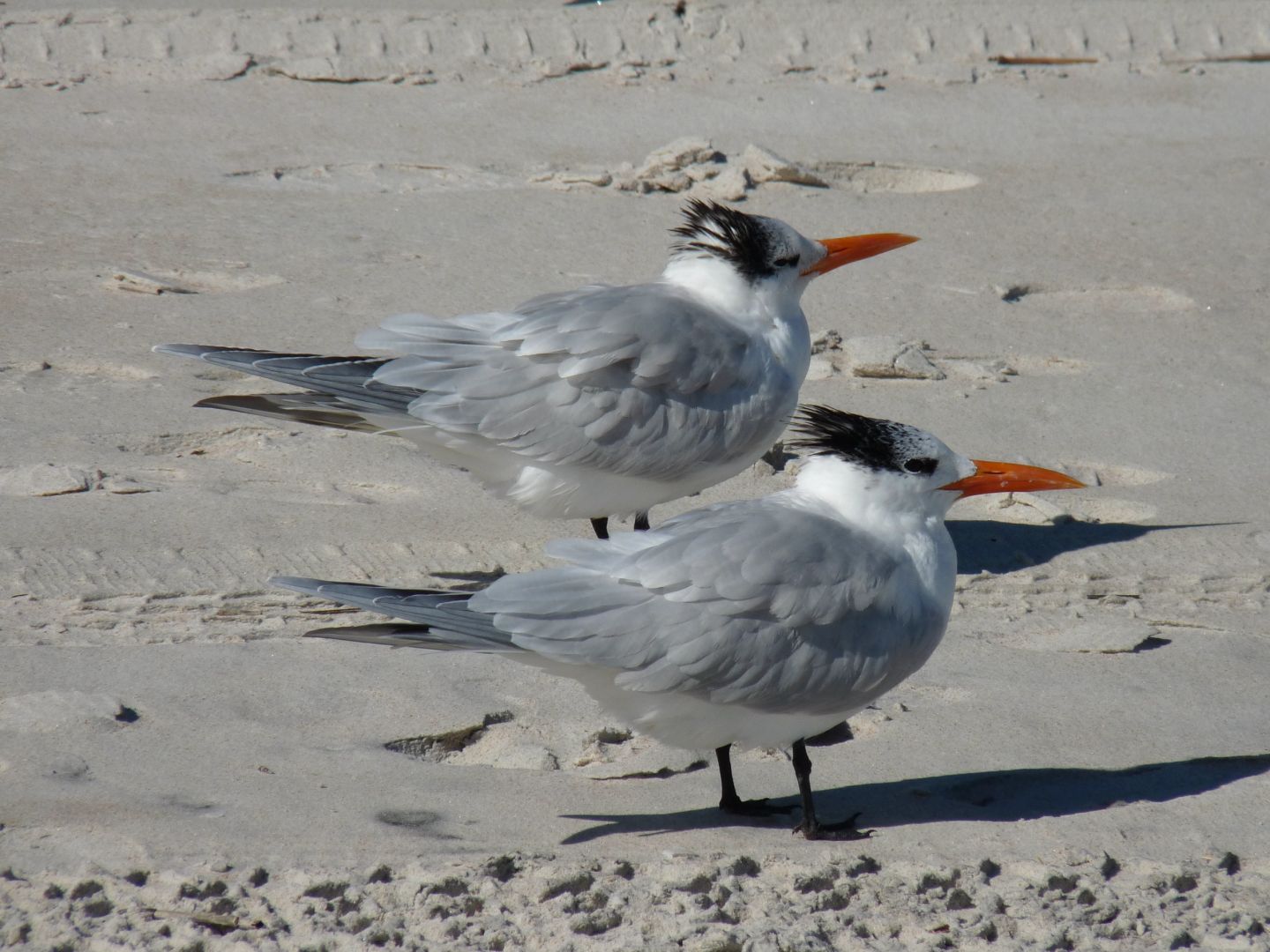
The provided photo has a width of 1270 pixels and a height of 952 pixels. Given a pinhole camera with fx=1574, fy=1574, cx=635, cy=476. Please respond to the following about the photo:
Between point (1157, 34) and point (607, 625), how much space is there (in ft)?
22.5

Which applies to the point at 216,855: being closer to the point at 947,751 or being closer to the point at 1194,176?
the point at 947,751

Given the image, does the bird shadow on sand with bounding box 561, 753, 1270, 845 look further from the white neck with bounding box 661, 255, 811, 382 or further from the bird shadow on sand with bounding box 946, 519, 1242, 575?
the white neck with bounding box 661, 255, 811, 382

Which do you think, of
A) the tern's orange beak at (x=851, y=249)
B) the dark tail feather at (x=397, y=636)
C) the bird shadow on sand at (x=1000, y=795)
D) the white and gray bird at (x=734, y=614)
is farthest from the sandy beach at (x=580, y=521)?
the tern's orange beak at (x=851, y=249)

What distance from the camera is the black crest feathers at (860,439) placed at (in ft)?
10.8

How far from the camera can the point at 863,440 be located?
3303 mm

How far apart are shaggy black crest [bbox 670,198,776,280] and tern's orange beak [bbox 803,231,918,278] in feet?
0.69

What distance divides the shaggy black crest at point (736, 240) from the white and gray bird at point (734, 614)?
1.41m

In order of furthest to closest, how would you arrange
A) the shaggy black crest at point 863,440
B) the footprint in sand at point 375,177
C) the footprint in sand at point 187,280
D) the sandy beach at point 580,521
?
the footprint in sand at point 375,177 < the footprint in sand at point 187,280 < the shaggy black crest at point 863,440 < the sandy beach at point 580,521

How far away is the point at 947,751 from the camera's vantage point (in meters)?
3.45

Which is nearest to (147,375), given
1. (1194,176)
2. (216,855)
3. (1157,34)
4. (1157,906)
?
(216,855)

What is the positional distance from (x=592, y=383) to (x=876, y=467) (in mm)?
1189

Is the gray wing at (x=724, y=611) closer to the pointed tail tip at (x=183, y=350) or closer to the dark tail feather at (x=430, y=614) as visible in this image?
the dark tail feather at (x=430, y=614)

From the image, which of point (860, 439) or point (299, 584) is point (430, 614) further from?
point (860, 439)

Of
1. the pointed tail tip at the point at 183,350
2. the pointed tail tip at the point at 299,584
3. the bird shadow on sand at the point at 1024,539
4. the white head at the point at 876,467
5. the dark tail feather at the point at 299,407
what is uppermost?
the white head at the point at 876,467
